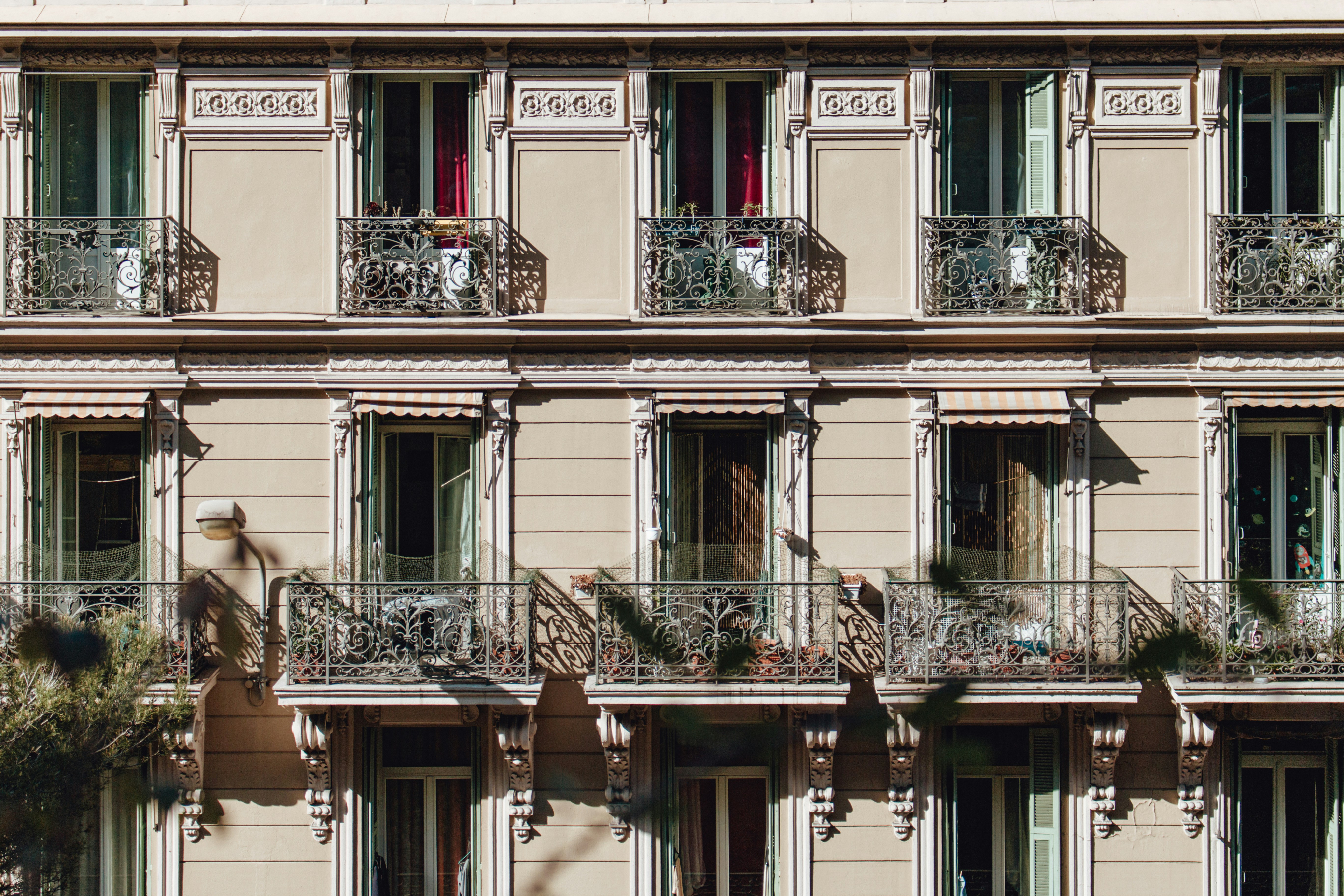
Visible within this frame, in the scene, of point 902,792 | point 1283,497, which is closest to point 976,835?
point 902,792

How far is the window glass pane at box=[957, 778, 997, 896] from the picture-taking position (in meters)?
12.5

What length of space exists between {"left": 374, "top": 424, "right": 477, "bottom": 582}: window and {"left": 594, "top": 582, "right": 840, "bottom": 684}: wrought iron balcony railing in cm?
185

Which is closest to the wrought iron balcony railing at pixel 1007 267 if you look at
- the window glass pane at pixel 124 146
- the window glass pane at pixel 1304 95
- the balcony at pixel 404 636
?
the window glass pane at pixel 1304 95

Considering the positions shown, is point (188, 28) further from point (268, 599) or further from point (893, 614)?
point (893, 614)

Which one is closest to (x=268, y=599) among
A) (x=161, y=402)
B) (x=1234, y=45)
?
(x=161, y=402)

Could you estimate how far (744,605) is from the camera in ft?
38.2

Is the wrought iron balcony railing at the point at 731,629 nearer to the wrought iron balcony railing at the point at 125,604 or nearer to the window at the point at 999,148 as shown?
the wrought iron balcony railing at the point at 125,604

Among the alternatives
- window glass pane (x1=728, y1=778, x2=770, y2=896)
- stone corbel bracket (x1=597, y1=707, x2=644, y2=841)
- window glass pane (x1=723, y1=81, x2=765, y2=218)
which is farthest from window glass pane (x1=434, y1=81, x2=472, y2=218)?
window glass pane (x1=728, y1=778, x2=770, y2=896)

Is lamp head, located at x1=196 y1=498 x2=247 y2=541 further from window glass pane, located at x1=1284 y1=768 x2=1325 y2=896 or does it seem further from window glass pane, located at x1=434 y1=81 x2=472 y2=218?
window glass pane, located at x1=1284 y1=768 x2=1325 y2=896

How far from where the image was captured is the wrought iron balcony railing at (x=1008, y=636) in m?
11.4

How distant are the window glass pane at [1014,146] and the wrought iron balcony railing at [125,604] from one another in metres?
9.20

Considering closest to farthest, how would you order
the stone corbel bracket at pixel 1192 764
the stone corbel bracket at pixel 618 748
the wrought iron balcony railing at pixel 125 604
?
the wrought iron balcony railing at pixel 125 604 → the stone corbel bracket at pixel 618 748 → the stone corbel bracket at pixel 1192 764

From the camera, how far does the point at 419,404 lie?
1209cm

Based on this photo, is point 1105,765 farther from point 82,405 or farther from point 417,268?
point 82,405
